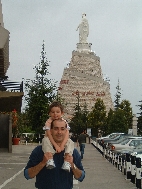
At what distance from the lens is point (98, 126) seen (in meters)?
86.4

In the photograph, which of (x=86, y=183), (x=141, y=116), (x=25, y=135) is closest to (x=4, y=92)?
(x=86, y=183)

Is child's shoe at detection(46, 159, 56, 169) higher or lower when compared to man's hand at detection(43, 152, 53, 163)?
lower

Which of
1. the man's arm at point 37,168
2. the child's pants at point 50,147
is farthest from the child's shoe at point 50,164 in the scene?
the child's pants at point 50,147

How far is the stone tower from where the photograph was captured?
10416cm

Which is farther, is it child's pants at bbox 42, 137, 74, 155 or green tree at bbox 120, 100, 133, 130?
green tree at bbox 120, 100, 133, 130

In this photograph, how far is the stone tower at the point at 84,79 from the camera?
104 metres

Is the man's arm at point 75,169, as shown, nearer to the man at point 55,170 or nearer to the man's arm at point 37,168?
the man at point 55,170

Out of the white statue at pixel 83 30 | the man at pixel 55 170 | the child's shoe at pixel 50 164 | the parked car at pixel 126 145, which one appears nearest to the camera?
the child's shoe at pixel 50 164

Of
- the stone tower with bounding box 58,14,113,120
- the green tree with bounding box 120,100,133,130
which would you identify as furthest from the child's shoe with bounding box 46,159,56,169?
the stone tower with bounding box 58,14,113,120

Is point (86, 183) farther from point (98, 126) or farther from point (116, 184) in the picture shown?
point (98, 126)

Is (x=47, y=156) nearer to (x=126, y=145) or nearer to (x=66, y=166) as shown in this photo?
(x=66, y=166)

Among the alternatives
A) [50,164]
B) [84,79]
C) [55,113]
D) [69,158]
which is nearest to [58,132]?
[69,158]

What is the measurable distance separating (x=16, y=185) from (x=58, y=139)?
8.56 m

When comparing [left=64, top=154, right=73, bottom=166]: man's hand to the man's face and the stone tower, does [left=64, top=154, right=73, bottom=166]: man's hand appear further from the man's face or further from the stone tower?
the stone tower
